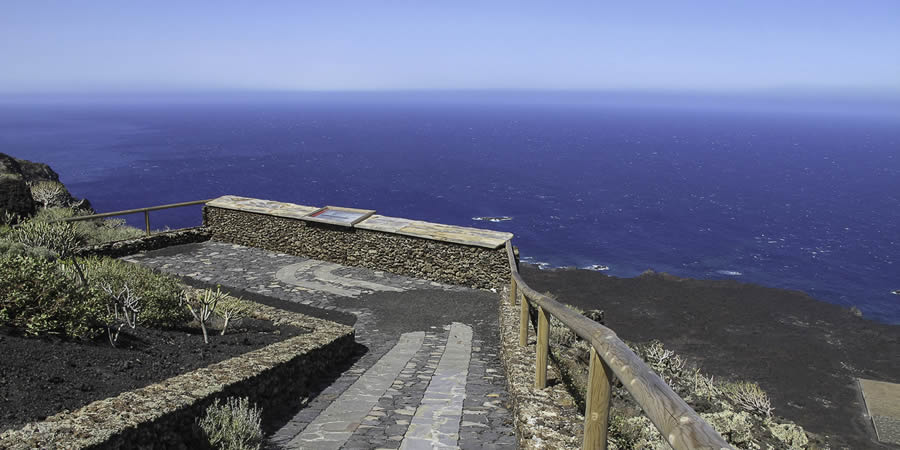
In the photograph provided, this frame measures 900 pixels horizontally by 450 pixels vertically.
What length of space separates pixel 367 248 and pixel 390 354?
6439 millimetres

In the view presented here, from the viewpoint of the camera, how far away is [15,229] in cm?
1224

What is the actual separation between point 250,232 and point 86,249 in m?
4.31

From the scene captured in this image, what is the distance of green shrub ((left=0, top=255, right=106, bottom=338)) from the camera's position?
6.26 m

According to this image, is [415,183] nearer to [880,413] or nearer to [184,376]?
[880,413]

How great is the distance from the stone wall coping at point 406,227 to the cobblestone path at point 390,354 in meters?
1.17

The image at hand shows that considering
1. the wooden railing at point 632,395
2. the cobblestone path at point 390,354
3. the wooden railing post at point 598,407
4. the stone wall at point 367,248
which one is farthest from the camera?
the stone wall at point 367,248

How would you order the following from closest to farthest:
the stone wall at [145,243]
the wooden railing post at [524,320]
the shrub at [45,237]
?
the wooden railing post at [524,320] → the shrub at [45,237] → the stone wall at [145,243]

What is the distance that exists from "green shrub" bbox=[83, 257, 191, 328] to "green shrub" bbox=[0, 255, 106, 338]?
23.9 inches

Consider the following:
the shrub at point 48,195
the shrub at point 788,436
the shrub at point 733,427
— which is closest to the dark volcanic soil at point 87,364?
the shrub at point 733,427

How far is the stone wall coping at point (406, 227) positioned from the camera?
14008 mm

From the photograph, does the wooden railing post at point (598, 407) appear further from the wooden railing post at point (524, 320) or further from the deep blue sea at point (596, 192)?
the deep blue sea at point (596, 192)

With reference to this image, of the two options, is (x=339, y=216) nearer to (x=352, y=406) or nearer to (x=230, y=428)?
(x=352, y=406)

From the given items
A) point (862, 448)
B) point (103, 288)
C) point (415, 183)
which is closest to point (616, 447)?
point (103, 288)

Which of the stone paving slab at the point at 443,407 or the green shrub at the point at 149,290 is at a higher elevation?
the green shrub at the point at 149,290
